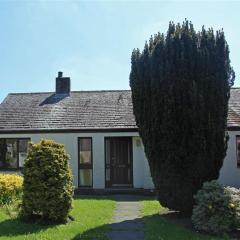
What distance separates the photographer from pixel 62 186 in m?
13.2

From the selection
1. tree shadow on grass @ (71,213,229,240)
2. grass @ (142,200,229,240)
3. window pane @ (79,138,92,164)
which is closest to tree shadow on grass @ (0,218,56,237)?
tree shadow on grass @ (71,213,229,240)

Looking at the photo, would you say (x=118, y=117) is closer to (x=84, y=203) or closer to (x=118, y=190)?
(x=118, y=190)

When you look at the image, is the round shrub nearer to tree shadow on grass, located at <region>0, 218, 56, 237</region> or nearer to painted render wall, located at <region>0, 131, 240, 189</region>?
tree shadow on grass, located at <region>0, 218, 56, 237</region>

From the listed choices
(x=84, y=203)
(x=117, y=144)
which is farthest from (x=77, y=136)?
(x=84, y=203)

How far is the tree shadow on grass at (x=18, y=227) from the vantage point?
11.7m

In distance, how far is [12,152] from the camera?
78.5 ft

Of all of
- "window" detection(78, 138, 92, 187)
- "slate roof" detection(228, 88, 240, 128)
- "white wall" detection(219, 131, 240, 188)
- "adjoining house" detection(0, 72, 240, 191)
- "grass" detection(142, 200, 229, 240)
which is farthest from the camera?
"window" detection(78, 138, 92, 187)

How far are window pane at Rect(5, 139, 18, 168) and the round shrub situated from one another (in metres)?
6.41

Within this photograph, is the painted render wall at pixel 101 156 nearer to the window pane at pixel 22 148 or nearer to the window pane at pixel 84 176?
the window pane at pixel 84 176

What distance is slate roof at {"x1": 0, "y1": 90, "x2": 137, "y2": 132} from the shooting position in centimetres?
2328

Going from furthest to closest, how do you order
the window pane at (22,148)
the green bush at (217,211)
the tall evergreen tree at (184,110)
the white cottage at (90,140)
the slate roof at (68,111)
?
the window pane at (22,148), the slate roof at (68,111), the white cottage at (90,140), the tall evergreen tree at (184,110), the green bush at (217,211)

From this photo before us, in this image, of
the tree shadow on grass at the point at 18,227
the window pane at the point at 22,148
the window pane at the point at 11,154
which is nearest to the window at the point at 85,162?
the window pane at the point at 22,148

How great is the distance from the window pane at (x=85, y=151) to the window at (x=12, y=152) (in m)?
2.93

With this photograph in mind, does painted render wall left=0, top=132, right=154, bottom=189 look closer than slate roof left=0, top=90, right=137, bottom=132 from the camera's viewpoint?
Yes
